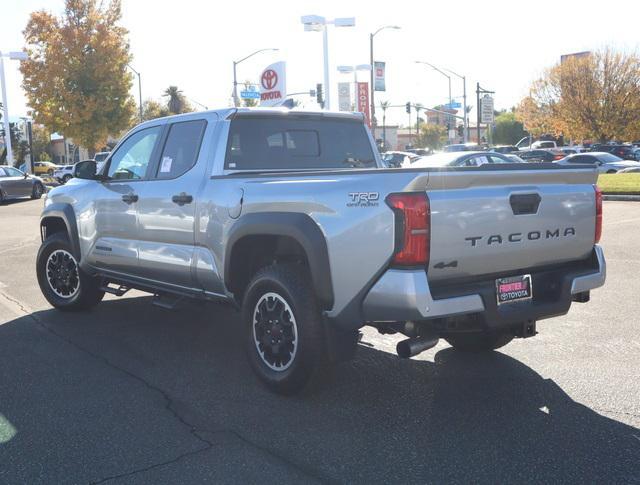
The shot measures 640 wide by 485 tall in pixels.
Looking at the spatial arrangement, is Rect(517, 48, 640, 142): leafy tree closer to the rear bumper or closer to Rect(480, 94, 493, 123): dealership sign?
Rect(480, 94, 493, 123): dealership sign

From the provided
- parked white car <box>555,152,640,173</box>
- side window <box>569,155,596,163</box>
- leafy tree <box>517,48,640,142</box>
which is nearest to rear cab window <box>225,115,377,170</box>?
side window <box>569,155,596,163</box>

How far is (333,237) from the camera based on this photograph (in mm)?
4152

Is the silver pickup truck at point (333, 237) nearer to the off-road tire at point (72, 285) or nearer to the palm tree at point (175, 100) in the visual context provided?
the off-road tire at point (72, 285)

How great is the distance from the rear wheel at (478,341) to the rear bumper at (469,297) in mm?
952

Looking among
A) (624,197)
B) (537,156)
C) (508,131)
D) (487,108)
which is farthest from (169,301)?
(508,131)

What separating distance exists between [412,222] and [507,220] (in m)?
0.70

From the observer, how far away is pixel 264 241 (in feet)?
16.2

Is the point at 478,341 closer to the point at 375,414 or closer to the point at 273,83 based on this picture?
the point at 375,414

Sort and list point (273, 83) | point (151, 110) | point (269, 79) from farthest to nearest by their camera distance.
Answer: point (151, 110) < point (269, 79) < point (273, 83)

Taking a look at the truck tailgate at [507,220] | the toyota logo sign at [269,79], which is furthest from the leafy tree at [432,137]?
the truck tailgate at [507,220]

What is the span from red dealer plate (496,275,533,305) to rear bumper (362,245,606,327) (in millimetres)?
37

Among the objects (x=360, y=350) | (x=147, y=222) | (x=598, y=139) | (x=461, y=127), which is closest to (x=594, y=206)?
Answer: (x=360, y=350)

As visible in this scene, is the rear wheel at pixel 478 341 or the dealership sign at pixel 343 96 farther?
the dealership sign at pixel 343 96

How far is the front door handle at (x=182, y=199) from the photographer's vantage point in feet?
17.6
